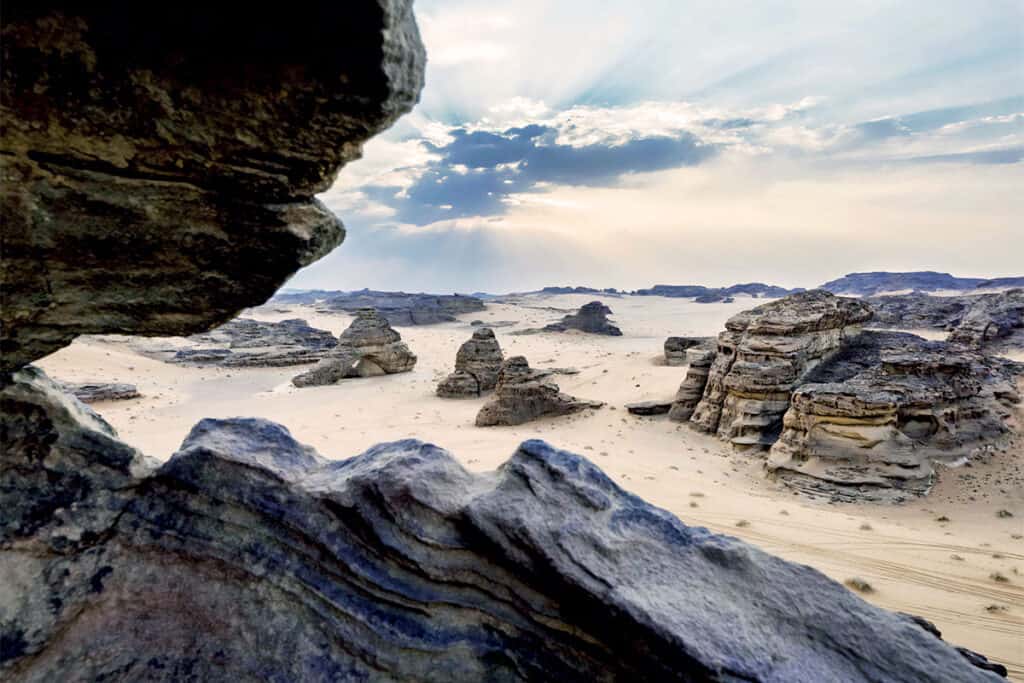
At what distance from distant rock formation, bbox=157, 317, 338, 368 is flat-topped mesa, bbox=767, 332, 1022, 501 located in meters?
22.6

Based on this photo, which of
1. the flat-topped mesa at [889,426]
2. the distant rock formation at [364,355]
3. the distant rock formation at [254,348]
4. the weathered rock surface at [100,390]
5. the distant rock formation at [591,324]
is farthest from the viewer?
the distant rock formation at [591,324]

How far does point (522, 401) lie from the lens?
1527 cm

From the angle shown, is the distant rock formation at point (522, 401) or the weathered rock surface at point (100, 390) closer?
the distant rock formation at point (522, 401)

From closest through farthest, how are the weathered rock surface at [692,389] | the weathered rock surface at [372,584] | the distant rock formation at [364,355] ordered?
the weathered rock surface at [372,584]
the weathered rock surface at [692,389]
the distant rock formation at [364,355]

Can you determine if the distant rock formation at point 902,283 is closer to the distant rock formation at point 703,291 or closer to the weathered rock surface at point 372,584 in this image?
the distant rock formation at point 703,291

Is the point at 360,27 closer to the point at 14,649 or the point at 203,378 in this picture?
the point at 14,649

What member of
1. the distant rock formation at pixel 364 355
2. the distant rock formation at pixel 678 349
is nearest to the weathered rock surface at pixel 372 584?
the distant rock formation at pixel 364 355

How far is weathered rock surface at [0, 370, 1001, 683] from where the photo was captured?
3.03 meters

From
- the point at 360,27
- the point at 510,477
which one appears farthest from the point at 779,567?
the point at 360,27

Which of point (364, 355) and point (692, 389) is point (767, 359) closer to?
point (692, 389)

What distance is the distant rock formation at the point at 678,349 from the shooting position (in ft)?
80.4

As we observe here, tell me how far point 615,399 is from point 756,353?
6.01 m

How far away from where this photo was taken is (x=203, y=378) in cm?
2467

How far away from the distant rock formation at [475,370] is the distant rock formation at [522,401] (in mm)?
3716
